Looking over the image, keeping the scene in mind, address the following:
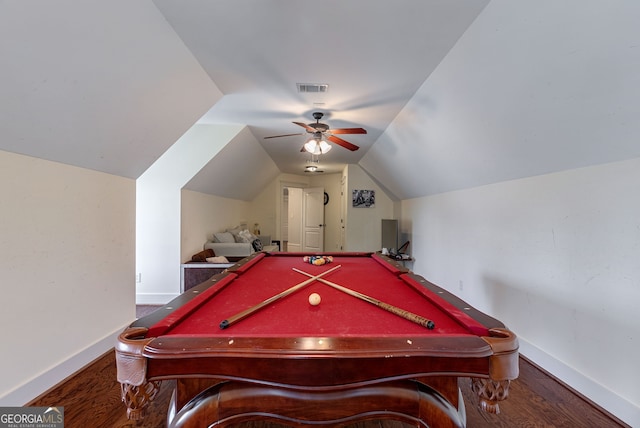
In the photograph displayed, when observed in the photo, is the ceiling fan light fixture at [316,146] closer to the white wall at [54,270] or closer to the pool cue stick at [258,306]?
the pool cue stick at [258,306]

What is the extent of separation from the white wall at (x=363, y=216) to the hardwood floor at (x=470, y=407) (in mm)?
4069

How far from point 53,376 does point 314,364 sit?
207cm

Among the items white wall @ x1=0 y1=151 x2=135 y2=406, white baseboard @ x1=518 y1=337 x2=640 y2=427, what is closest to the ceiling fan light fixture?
white wall @ x1=0 y1=151 x2=135 y2=406

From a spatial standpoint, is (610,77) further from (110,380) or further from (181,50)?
(110,380)

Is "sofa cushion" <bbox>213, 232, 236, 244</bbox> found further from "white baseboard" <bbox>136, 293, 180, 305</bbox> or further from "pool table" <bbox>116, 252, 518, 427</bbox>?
"pool table" <bbox>116, 252, 518, 427</bbox>

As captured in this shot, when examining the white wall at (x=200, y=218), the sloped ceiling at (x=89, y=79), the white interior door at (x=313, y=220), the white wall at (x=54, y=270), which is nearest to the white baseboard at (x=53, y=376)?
the white wall at (x=54, y=270)

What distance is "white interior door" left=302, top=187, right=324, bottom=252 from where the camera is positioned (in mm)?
7621

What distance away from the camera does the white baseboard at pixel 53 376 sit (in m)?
1.59

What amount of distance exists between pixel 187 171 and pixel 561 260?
4.00 m

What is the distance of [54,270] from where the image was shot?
188cm

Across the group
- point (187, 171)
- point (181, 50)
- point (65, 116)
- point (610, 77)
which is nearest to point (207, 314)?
point (65, 116)

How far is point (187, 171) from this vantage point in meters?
3.65

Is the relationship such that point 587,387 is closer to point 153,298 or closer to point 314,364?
point 314,364

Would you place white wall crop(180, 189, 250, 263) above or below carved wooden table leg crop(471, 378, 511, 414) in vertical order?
above
